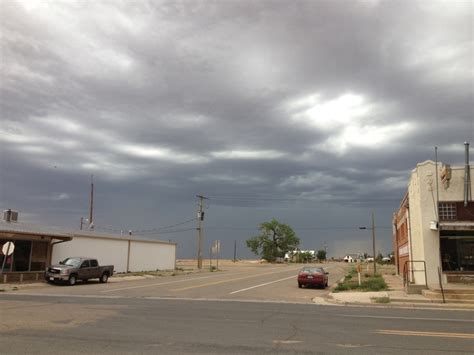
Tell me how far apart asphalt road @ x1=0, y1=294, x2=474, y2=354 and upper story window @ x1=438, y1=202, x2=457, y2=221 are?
762 cm

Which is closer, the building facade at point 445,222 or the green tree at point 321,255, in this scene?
the building facade at point 445,222

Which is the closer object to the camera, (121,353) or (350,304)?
(121,353)

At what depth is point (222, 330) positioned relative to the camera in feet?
38.0

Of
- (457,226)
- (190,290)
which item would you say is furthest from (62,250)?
(457,226)

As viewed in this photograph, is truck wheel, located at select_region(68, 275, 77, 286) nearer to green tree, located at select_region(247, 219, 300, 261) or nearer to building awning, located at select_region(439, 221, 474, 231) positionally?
building awning, located at select_region(439, 221, 474, 231)

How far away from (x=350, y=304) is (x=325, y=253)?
13525cm

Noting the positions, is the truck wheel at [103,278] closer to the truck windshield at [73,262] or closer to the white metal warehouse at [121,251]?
the truck windshield at [73,262]

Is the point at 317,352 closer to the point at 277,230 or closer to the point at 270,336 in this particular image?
the point at 270,336

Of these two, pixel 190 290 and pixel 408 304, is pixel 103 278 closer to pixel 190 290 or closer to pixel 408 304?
pixel 190 290

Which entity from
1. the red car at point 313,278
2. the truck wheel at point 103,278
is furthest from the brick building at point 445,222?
the truck wheel at point 103,278

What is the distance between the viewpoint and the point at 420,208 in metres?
24.4

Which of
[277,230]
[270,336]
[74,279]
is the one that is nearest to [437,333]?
[270,336]

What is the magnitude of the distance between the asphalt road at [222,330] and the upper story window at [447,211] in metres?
7.62

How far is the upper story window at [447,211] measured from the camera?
24000mm
